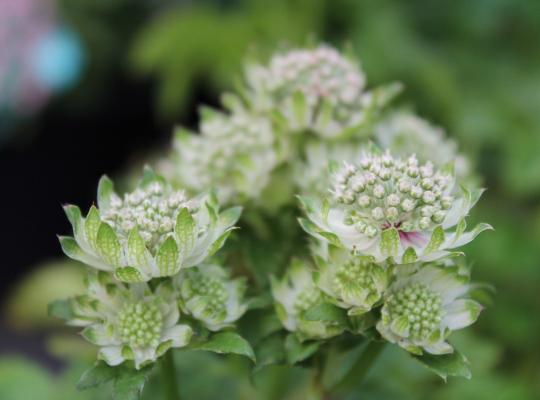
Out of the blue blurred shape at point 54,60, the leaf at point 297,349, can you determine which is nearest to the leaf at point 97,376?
the leaf at point 297,349

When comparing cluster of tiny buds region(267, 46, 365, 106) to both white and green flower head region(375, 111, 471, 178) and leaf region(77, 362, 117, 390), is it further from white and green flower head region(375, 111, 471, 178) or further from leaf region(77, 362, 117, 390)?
leaf region(77, 362, 117, 390)

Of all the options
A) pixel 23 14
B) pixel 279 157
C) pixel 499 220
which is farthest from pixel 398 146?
pixel 23 14

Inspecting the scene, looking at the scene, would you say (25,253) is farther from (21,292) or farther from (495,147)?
(495,147)

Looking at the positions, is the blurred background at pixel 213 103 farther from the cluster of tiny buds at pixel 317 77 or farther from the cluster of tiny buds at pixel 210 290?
the cluster of tiny buds at pixel 317 77

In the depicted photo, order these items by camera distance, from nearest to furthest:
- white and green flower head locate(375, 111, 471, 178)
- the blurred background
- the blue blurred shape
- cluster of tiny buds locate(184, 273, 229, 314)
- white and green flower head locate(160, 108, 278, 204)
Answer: cluster of tiny buds locate(184, 273, 229, 314)
white and green flower head locate(160, 108, 278, 204)
white and green flower head locate(375, 111, 471, 178)
the blurred background
the blue blurred shape

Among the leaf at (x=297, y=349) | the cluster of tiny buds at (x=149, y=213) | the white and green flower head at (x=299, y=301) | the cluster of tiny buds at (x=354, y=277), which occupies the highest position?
the cluster of tiny buds at (x=149, y=213)

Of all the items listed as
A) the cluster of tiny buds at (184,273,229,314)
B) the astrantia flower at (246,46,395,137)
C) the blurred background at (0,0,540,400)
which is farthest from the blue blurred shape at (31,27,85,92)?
the cluster of tiny buds at (184,273,229,314)

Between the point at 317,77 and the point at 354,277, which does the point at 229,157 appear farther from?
the point at 354,277
